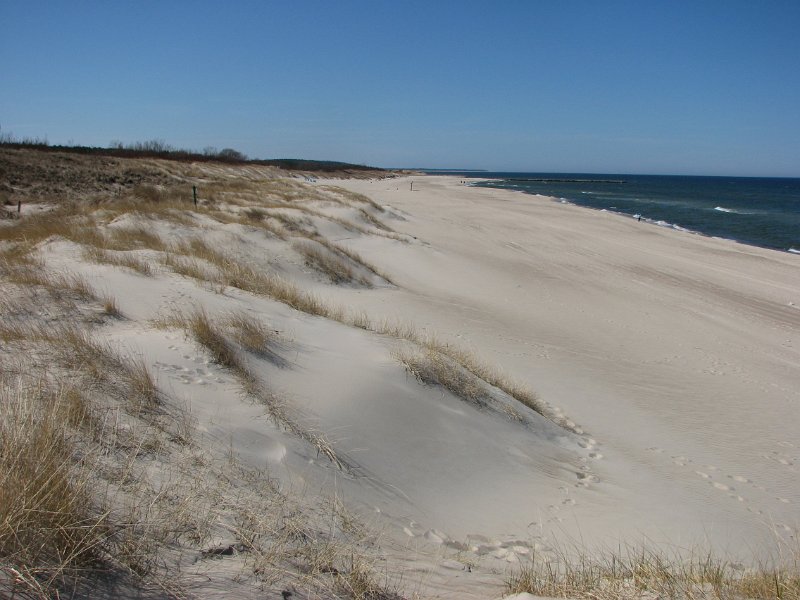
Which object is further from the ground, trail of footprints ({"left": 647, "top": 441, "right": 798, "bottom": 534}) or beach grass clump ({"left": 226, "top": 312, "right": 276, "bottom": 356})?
beach grass clump ({"left": 226, "top": 312, "right": 276, "bottom": 356})

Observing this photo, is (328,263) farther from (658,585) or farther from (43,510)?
(658,585)

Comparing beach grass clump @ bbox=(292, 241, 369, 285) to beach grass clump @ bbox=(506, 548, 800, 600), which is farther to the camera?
beach grass clump @ bbox=(292, 241, 369, 285)

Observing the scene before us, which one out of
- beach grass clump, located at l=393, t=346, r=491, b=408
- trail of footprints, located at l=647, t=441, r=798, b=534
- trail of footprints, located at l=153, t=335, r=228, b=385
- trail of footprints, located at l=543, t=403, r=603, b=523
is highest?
trail of footprints, located at l=153, t=335, r=228, b=385

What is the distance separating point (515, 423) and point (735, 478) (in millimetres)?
2292

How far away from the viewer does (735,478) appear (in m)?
5.14

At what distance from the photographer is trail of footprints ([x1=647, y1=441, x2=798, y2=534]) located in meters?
4.76

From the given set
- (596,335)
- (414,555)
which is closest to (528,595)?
(414,555)

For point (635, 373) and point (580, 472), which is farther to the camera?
point (635, 373)

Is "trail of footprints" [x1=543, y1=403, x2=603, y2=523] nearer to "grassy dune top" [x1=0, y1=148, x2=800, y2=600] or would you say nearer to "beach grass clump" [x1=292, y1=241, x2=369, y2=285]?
"grassy dune top" [x1=0, y1=148, x2=800, y2=600]

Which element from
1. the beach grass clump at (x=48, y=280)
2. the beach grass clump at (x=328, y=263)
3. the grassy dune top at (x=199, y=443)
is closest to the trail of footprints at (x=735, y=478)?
the grassy dune top at (x=199, y=443)

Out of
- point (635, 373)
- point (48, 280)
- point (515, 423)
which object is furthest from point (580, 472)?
point (48, 280)

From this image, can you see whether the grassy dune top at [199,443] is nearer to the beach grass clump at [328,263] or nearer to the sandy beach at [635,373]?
the sandy beach at [635,373]

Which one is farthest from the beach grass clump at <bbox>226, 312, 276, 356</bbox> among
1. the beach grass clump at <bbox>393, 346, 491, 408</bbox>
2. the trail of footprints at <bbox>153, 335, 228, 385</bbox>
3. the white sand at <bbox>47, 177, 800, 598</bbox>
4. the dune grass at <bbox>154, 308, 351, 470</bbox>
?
the beach grass clump at <bbox>393, 346, 491, 408</bbox>

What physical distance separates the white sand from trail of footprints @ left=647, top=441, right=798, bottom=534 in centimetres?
2
